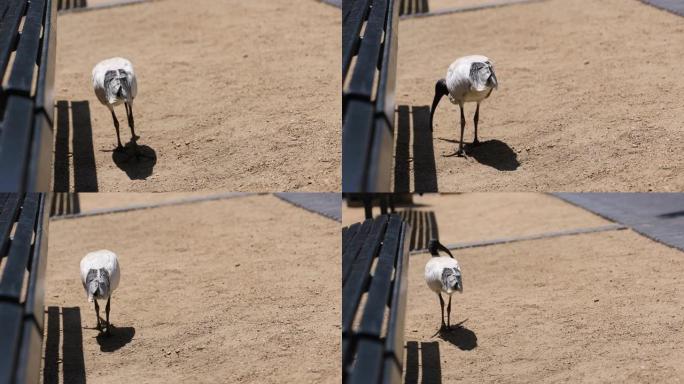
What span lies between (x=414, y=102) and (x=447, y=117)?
1.48 ft

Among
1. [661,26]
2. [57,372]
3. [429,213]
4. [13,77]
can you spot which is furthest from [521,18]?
[13,77]

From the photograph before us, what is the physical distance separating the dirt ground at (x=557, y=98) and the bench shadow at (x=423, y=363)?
1.43m

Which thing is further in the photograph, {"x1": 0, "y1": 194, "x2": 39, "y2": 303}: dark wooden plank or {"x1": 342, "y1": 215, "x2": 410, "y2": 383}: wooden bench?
{"x1": 0, "y1": 194, "x2": 39, "y2": 303}: dark wooden plank

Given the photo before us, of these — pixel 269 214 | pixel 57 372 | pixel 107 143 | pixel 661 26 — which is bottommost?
pixel 57 372

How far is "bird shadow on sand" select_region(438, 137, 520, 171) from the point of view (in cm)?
1020

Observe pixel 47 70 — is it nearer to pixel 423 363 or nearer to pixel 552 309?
pixel 423 363

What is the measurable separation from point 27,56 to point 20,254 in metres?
0.89

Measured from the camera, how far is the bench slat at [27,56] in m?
4.54

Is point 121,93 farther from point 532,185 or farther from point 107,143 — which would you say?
point 532,185

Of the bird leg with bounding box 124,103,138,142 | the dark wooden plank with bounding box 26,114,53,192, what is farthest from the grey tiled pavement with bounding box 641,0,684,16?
the dark wooden plank with bounding box 26,114,53,192

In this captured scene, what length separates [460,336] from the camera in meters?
9.46

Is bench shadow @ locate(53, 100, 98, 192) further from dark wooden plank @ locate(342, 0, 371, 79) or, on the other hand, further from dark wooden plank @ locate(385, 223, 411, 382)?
dark wooden plank @ locate(385, 223, 411, 382)

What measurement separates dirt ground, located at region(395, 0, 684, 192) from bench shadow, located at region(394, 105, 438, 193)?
0.02m

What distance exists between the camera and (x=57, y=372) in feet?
Answer: 28.1
